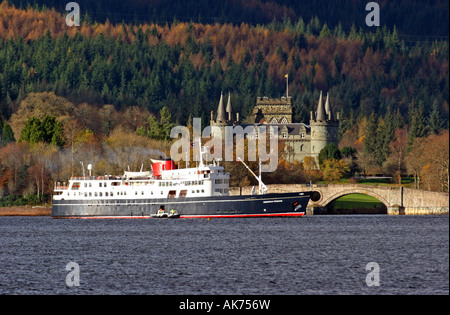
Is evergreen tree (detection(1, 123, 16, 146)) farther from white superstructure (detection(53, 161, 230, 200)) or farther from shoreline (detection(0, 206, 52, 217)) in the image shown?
white superstructure (detection(53, 161, 230, 200))

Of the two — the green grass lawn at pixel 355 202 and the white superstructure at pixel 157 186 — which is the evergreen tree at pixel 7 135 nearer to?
the white superstructure at pixel 157 186

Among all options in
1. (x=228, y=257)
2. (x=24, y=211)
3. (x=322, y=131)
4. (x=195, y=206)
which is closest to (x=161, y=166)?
(x=195, y=206)

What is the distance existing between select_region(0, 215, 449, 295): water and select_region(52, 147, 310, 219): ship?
8.71 metres

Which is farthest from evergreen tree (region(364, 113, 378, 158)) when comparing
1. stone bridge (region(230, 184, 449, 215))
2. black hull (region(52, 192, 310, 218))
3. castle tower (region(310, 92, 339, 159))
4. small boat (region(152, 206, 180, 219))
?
small boat (region(152, 206, 180, 219))

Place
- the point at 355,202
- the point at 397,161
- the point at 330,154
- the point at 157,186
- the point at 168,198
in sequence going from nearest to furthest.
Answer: the point at 168,198
the point at 157,186
the point at 355,202
the point at 397,161
the point at 330,154

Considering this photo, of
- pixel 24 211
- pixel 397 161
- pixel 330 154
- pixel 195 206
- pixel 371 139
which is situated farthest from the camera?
pixel 371 139

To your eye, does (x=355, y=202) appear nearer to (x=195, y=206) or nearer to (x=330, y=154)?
(x=195, y=206)

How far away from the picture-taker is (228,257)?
2645 inches

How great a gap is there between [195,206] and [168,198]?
330cm

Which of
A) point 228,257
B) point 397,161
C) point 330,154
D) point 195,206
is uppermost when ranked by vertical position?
point 330,154

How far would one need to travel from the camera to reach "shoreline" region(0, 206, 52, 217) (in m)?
119

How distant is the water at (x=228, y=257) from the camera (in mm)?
53469

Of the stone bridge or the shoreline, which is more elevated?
the stone bridge

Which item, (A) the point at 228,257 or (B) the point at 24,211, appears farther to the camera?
(B) the point at 24,211
